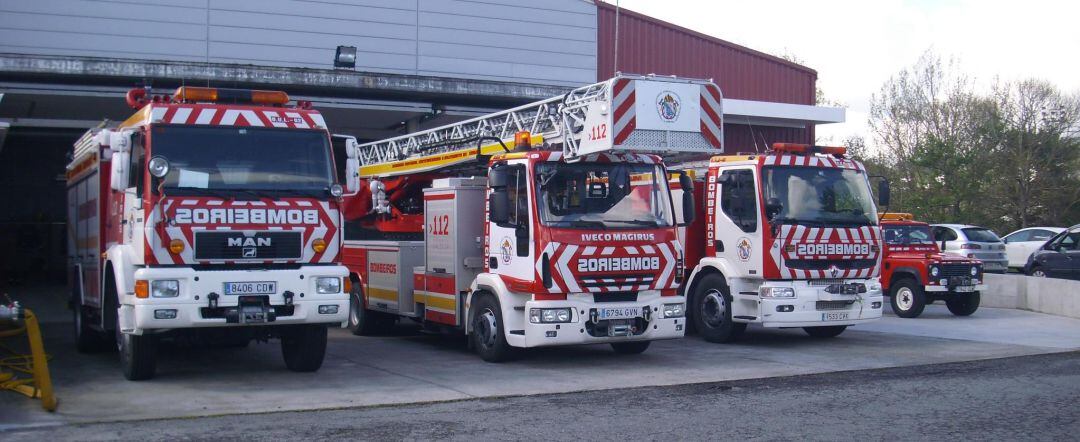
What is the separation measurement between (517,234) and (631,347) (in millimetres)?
2433

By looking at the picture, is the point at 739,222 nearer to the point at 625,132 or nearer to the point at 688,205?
the point at 688,205

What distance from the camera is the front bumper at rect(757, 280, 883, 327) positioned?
518 inches

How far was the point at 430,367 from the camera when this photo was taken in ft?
38.4

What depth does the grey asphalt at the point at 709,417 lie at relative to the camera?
757 centimetres

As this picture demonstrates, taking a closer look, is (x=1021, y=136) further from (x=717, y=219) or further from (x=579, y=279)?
(x=579, y=279)

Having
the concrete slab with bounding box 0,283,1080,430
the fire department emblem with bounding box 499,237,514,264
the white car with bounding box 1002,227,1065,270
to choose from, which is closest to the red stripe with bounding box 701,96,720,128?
the fire department emblem with bounding box 499,237,514,264

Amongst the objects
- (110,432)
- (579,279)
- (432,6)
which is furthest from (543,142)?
(432,6)

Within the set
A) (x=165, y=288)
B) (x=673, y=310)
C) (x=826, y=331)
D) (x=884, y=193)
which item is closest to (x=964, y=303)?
(x=826, y=331)

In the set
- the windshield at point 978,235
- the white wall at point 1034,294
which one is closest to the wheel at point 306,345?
the white wall at point 1034,294

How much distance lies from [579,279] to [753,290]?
10.6 feet

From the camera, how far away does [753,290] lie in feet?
44.0

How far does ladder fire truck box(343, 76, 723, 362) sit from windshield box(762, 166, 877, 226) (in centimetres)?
184

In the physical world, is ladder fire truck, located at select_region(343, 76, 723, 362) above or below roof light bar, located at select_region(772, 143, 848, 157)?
below

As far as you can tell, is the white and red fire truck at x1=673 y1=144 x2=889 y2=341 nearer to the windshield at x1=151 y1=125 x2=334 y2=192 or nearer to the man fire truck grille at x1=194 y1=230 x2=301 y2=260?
the windshield at x1=151 y1=125 x2=334 y2=192
